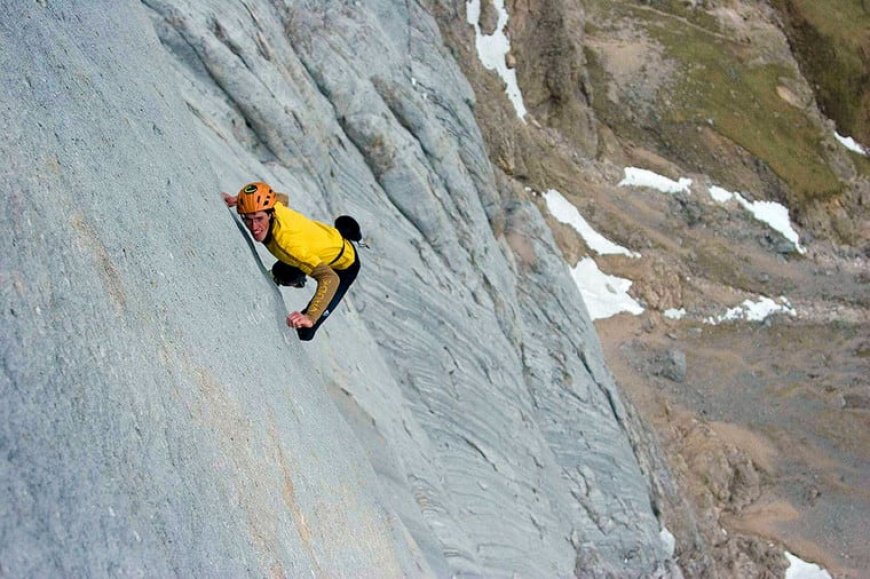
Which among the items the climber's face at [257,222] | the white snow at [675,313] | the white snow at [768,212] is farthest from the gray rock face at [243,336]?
the white snow at [768,212]

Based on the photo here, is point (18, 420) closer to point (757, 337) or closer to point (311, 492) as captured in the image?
point (311, 492)

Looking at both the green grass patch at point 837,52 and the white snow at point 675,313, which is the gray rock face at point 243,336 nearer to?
the white snow at point 675,313

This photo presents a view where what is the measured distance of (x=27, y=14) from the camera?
235 inches

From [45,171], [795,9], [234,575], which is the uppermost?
[795,9]

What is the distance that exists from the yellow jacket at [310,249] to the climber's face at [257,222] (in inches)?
5.8

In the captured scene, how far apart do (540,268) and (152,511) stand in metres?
27.0

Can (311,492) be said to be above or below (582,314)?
above

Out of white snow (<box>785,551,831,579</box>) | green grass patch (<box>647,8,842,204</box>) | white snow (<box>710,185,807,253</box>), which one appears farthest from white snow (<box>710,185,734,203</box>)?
white snow (<box>785,551,831,579</box>)

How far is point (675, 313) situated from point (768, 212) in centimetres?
1795

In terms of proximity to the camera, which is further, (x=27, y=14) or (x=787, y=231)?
(x=787, y=231)

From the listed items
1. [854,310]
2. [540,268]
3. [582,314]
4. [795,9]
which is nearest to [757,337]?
[854,310]

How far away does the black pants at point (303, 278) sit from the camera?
9.85 m

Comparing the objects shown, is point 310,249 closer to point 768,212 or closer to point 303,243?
point 303,243

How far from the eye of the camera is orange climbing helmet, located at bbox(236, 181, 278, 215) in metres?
8.89
